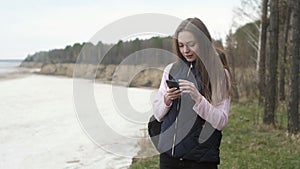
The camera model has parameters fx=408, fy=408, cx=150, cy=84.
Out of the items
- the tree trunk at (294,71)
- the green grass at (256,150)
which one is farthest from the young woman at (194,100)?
the tree trunk at (294,71)

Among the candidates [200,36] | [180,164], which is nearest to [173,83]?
[200,36]

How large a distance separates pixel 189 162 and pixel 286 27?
10.4 metres

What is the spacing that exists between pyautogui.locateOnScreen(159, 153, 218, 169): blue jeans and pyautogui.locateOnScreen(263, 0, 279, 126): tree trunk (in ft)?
20.7

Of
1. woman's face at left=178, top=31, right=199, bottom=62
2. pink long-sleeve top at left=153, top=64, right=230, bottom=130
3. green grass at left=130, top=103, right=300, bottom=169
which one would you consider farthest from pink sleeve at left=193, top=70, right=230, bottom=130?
green grass at left=130, top=103, right=300, bottom=169

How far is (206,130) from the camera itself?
6.20ft

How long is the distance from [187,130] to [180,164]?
0.63ft

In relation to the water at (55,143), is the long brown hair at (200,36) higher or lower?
higher

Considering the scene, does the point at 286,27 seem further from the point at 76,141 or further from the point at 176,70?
the point at 176,70

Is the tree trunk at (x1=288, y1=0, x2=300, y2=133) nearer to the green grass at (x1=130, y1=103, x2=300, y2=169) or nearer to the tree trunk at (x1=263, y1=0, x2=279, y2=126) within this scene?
the green grass at (x1=130, y1=103, x2=300, y2=169)

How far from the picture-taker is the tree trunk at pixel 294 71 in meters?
6.40

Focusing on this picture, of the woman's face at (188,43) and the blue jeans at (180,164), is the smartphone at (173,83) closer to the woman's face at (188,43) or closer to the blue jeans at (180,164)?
the woman's face at (188,43)

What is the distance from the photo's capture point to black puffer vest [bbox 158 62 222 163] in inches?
74.3

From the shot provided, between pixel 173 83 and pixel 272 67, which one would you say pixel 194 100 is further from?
pixel 272 67

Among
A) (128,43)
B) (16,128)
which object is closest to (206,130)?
(128,43)
